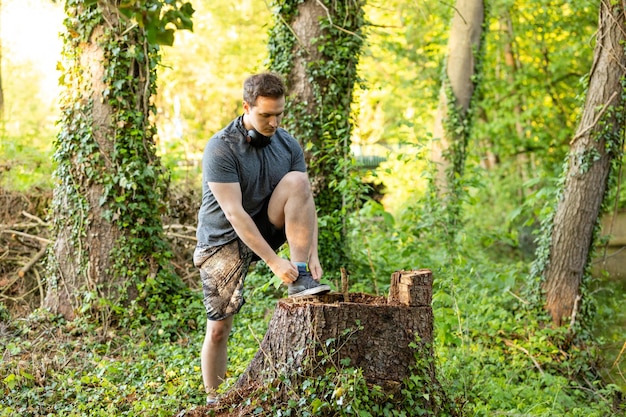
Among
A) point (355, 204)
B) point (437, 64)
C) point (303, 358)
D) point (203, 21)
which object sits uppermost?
point (203, 21)

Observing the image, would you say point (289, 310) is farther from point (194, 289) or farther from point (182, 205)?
point (182, 205)

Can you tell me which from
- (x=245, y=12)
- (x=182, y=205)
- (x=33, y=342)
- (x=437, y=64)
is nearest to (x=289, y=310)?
(x=33, y=342)

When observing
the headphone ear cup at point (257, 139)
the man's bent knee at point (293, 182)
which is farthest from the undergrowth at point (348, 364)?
the headphone ear cup at point (257, 139)

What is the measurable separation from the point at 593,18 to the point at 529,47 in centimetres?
162

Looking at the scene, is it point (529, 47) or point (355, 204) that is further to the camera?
point (529, 47)

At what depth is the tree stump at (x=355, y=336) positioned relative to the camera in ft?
12.7

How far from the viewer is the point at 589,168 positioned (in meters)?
7.14

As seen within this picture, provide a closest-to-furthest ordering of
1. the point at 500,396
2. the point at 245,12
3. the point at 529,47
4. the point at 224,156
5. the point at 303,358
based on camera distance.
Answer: the point at 303,358 → the point at 224,156 → the point at 500,396 → the point at 529,47 → the point at 245,12

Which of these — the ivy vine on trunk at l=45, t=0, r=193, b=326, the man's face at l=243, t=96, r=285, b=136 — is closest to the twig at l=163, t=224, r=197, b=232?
the ivy vine on trunk at l=45, t=0, r=193, b=326

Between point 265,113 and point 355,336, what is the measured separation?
1414mm

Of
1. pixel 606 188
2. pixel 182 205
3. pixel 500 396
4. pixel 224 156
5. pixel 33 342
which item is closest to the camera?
pixel 224 156

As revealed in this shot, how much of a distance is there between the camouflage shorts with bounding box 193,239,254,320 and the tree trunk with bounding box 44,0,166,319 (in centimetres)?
224

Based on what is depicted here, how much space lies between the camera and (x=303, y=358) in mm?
3885

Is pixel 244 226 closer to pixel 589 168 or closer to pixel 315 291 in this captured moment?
pixel 315 291
